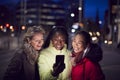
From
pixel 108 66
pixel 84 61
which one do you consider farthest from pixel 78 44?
pixel 108 66

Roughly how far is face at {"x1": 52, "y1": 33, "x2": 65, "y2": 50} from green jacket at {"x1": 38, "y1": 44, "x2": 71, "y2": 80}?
1.8 inches

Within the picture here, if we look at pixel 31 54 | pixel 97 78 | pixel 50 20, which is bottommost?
pixel 50 20

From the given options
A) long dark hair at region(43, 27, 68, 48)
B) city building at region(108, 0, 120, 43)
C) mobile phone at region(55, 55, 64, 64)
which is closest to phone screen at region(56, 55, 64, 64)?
mobile phone at region(55, 55, 64, 64)

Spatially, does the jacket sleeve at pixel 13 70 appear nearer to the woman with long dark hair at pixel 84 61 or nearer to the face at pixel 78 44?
the woman with long dark hair at pixel 84 61

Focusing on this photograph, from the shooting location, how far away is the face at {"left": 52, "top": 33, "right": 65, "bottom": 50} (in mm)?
4781

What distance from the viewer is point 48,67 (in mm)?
4625

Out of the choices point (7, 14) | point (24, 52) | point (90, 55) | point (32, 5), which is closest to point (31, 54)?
point (24, 52)

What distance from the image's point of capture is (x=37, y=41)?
4758 millimetres

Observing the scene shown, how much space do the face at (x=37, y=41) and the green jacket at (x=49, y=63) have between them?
0.27ft

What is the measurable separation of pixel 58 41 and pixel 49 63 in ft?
0.96

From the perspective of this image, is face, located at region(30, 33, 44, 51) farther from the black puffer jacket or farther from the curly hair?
the black puffer jacket

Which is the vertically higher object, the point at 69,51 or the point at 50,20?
the point at 69,51

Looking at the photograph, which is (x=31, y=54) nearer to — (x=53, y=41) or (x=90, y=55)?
(x=53, y=41)

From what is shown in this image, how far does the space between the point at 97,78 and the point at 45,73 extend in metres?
0.59
